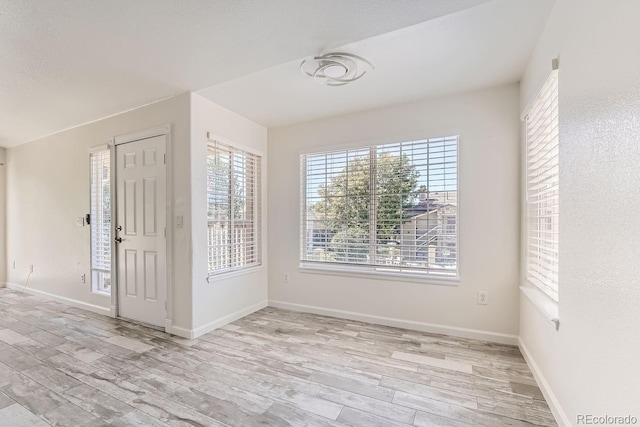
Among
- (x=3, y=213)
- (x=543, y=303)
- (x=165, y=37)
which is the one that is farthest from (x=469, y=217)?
(x=3, y=213)

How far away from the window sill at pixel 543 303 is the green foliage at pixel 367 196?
4.22 ft

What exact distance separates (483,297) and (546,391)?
3.16 feet

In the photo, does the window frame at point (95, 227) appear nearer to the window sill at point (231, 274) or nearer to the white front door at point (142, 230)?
the white front door at point (142, 230)

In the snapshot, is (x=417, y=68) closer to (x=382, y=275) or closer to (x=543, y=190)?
(x=543, y=190)

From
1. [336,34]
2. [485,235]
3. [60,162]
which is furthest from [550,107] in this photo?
[60,162]

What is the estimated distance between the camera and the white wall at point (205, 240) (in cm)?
294

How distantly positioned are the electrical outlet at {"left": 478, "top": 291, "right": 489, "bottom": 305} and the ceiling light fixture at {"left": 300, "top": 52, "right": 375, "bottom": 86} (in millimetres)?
2308

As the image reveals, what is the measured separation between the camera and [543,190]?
7.04 ft

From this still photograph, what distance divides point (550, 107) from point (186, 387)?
126 inches

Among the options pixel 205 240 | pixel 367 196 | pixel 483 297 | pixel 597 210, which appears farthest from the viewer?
pixel 367 196

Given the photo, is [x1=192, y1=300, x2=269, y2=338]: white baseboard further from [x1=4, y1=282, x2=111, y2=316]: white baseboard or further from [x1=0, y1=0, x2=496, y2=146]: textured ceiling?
[x1=0, y1=0, x2=496, y2=146]: textured ceiling

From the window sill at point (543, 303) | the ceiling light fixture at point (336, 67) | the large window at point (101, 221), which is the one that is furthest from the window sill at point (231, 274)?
the window sill at point (543, 303)

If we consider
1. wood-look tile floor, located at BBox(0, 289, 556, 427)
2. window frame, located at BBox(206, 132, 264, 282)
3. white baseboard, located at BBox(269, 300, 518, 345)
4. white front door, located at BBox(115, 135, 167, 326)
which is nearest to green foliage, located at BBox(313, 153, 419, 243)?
window frame, located at BBox(206, 132, 264, 282)

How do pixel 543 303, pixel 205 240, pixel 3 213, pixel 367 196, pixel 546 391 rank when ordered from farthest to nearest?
pixel 3 213 < pixel 367 196 < pixel 205 240 < pixel 543 303 < pixel 546 391
